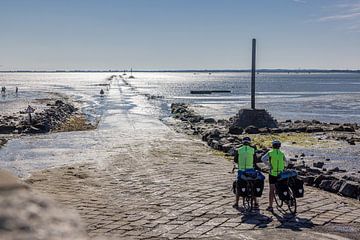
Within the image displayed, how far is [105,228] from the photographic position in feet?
32.0

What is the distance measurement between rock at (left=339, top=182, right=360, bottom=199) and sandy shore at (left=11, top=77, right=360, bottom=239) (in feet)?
1.12

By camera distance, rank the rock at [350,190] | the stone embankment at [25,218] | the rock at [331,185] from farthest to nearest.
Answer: the rock at [331,185], the rock at [350,190], the stone embankment at [25,218]

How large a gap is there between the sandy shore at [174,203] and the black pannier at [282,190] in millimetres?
351

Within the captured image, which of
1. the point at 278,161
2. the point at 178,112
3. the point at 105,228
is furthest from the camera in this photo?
the point at 178,112

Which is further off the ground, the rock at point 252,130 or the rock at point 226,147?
the rock at point 226,147

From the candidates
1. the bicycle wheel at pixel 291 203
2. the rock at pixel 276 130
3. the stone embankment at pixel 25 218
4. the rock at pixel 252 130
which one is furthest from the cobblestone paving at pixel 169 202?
the rock at pixel 276 130

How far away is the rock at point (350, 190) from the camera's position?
13117mm

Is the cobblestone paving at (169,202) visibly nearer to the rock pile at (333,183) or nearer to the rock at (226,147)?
the rock pile at (333,183)

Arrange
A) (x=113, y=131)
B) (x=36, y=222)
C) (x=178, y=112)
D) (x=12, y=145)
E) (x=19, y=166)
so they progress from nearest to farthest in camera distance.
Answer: (x=36, y=222), (x=19, y=166), (x=12, y=145), (x=113, y=131), (x=178, y=112)

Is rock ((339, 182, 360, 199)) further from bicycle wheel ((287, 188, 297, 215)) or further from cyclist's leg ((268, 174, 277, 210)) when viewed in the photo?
cyclist's leg ((268, 174, 277, 210))

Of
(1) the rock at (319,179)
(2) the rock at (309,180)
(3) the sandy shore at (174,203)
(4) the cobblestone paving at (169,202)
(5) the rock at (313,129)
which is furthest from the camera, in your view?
(5) the rock at (313,129)

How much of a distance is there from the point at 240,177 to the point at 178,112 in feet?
134

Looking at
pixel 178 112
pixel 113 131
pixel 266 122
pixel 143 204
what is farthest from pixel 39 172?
pixel 178 112

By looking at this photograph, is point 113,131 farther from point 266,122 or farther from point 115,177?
point 115,177
